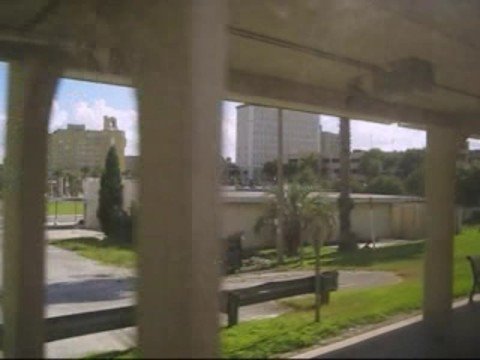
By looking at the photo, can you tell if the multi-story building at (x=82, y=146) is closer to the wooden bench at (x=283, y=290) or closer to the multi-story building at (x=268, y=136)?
the multi-story building at (x=268, y=136)

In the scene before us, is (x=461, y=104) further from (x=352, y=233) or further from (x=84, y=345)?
(x=84, y=345)

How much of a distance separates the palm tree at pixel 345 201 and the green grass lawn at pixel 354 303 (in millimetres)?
163

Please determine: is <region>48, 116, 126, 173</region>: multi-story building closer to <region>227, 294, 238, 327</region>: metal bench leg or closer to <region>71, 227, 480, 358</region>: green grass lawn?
<region>227, 294, 238, 327</region>: metal bench leg

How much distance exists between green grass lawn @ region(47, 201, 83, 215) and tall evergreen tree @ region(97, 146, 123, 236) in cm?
36

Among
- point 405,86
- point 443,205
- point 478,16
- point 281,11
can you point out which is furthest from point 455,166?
point 281,11

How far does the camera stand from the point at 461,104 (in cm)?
1164

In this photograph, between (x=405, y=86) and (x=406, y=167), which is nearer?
(x=405, y=86)

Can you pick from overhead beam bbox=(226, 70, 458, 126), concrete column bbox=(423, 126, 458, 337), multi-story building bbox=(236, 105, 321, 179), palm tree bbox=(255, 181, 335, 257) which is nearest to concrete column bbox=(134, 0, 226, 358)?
multi-story building bbox=(236, 105, 321, 179)

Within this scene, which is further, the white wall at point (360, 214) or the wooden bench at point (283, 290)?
the wooden bench at point (283, 290)

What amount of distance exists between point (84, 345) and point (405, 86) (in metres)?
5.21

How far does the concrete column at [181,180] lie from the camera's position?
12.6 feet

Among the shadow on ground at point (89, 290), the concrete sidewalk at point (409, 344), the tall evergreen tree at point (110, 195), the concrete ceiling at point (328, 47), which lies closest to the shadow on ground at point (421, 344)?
the concrete sidewalk at point (409, 344)

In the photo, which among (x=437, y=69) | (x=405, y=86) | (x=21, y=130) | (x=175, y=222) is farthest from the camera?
(x=437, y=69)

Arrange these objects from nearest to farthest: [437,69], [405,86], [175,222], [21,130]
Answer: [175,222] → [21,130] → [405,86] → [437,69]
